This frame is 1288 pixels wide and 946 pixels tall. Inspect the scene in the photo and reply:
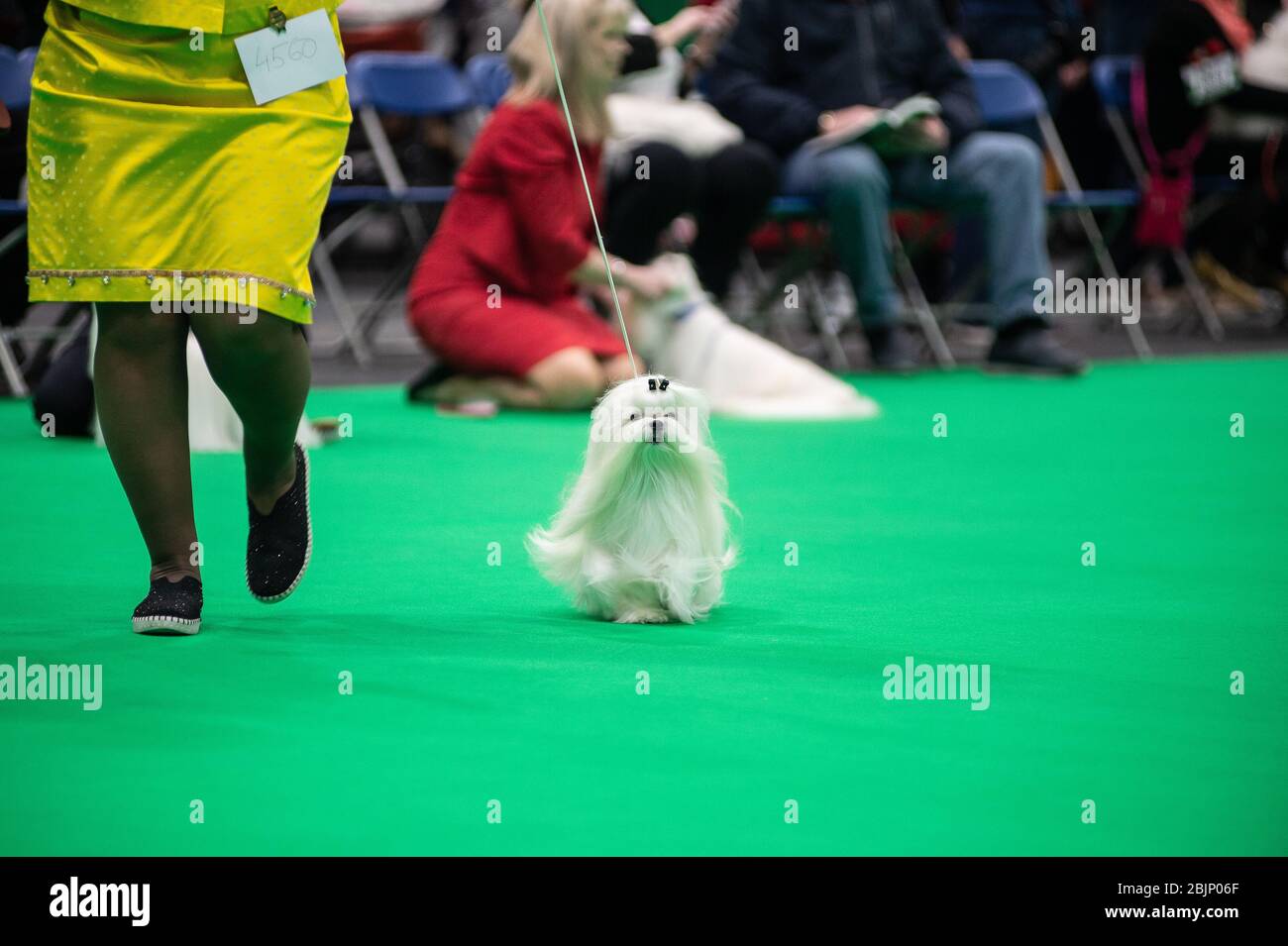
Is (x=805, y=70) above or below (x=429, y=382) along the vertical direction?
above

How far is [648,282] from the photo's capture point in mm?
5730

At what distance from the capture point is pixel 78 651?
8.63 ft

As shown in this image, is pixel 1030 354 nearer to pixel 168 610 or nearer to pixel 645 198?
pixel 645 198

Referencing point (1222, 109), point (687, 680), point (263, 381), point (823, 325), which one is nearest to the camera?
point (687, 680)

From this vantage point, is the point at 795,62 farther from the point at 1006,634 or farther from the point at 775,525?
the point at 1006,634

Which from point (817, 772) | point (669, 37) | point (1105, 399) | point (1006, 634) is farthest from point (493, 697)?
point (669, 37)

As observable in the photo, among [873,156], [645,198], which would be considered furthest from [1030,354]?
[645,198]

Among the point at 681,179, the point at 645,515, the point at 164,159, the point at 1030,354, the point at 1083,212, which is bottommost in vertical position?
the point at 645,515

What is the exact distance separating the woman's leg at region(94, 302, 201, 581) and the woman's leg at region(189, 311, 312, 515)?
0.06m

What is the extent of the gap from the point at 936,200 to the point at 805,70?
28.0 inches

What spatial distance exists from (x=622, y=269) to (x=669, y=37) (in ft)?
5.51

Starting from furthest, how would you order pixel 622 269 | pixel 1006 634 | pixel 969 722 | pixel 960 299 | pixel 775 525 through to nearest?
pixel 960 299
pixel 622 269
pixel 775 525
pixel 1006 634
pixel 969 722

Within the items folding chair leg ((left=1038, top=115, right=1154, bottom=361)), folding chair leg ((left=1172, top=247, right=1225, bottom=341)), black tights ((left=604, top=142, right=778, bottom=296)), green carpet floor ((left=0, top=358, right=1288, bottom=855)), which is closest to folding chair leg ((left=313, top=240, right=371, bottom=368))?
black tights ((left=604, top=142, right=778, bottom=296))

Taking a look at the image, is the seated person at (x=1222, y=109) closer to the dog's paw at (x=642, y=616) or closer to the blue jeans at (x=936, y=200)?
the blue jeans at (x=936, y=200)
